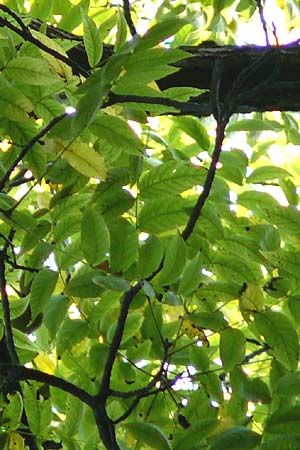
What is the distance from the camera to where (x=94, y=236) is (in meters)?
1.22

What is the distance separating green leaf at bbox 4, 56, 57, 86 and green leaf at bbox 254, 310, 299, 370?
54 cm

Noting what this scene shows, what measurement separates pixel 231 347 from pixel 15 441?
1.41 ft

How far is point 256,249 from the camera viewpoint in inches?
55.6

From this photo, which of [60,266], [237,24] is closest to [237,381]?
[60,266]

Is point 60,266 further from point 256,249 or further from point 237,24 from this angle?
point 237,24

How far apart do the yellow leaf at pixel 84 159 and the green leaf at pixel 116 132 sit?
1.3 inches

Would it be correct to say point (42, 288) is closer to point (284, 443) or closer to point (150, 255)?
point (150, 255)

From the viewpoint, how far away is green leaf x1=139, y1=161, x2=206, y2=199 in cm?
139

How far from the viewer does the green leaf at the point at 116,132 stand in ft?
4.07

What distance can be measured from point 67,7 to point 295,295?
1058 millimetres

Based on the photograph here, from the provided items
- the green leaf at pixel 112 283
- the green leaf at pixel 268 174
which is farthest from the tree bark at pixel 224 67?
the green leaf at pixel 112 283

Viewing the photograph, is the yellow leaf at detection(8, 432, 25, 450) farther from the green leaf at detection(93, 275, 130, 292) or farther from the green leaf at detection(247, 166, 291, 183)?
the green leaf at detection(247, 166, 291, 183)

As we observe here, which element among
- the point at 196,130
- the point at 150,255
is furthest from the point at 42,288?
the point at 196,130

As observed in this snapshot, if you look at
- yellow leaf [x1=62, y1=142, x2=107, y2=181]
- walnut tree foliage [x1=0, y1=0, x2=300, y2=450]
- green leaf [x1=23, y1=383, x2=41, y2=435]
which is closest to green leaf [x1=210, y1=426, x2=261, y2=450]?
walnut tree foliage [x1=0, y1=0, x2=300, y2=450]
